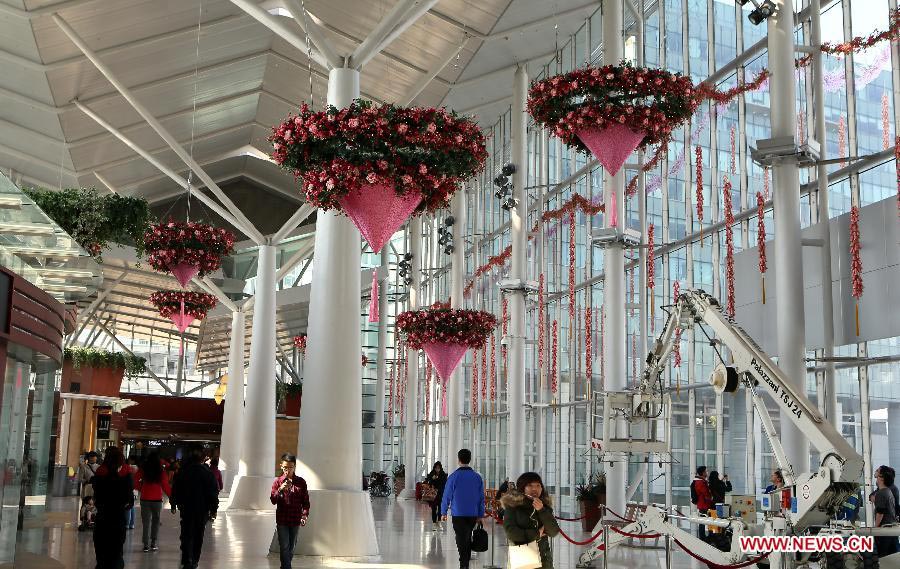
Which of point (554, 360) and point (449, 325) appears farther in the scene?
point (554, 360)

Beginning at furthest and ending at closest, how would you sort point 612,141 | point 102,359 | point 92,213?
point 102,359 → point 92,213 → point 612,141

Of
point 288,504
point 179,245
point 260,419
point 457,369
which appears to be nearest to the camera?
point 288,504

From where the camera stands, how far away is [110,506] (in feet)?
34.3

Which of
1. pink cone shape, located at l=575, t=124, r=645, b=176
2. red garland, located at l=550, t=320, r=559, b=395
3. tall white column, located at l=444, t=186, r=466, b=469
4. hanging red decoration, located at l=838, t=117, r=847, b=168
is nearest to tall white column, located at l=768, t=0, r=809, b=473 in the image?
hanging red decoration, located at l=838, t=117, r=847, b=168

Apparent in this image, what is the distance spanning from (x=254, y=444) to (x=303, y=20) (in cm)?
1324

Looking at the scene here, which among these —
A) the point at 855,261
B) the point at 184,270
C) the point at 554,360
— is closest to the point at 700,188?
the point at 855,261

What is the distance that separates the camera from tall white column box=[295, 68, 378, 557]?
12.3 meters

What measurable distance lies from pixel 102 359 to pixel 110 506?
1048 inches

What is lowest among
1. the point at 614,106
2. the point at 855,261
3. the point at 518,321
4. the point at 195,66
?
the point at 855,261

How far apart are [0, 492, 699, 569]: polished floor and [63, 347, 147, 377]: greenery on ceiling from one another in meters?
15.0

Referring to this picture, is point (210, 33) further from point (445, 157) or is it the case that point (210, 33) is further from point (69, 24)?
point (445, 157)

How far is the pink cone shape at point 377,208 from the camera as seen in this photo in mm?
10305

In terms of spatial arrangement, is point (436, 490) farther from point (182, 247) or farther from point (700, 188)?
point (700, 188)

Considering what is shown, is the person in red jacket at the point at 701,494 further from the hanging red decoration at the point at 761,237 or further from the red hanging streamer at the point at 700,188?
the red hanging streamer at the point at 700,188
